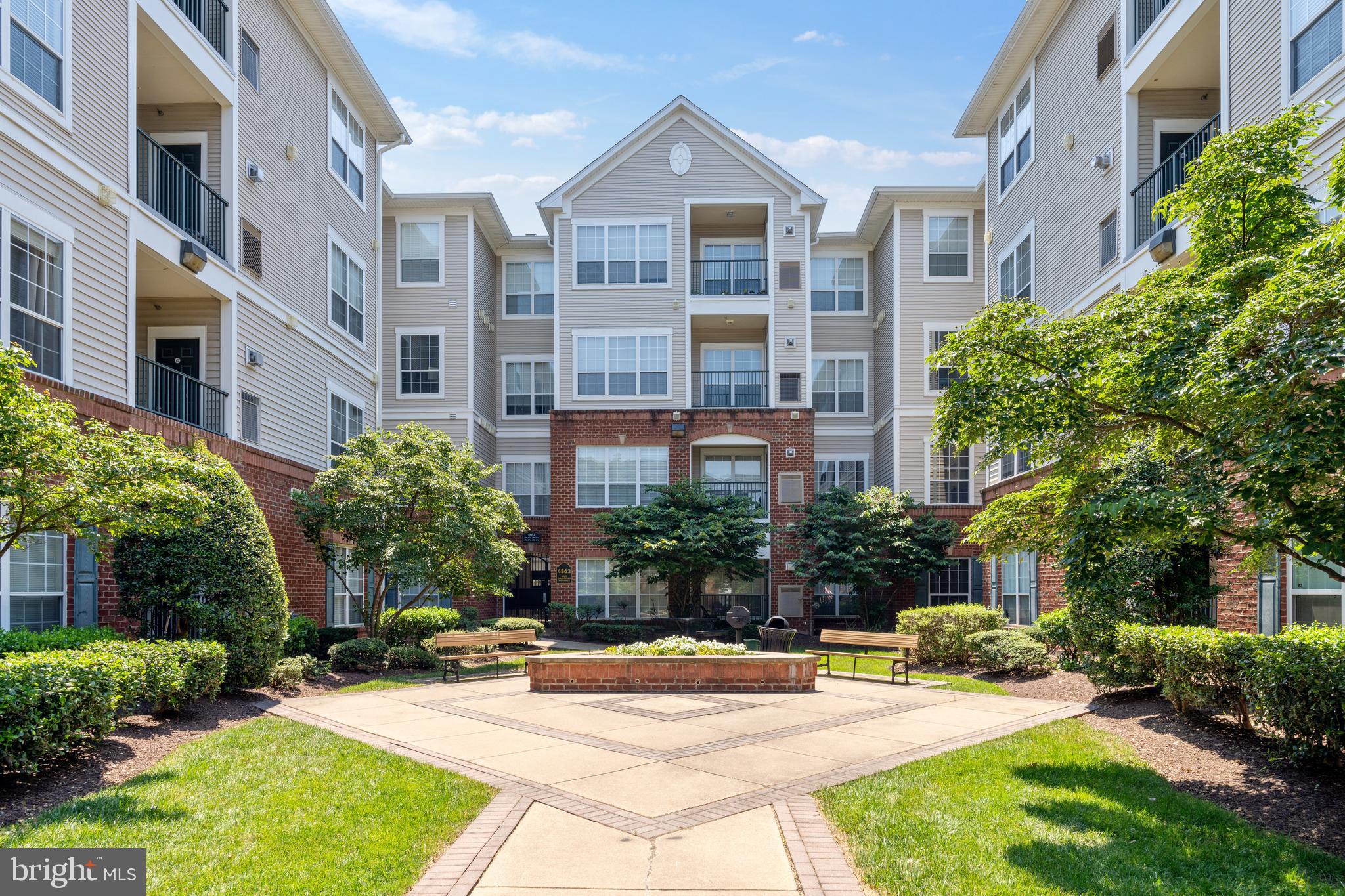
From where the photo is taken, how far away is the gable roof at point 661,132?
1158 inches

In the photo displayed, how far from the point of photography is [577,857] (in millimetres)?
5910

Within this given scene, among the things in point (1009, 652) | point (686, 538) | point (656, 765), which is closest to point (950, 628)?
point (1009, 652)

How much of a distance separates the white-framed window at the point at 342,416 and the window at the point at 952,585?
17365mm

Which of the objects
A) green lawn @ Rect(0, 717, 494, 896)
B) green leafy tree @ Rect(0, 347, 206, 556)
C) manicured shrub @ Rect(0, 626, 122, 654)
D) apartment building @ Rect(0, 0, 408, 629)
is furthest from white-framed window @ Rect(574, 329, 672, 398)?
green lawn @ Rect(0, 717, 494, 896)

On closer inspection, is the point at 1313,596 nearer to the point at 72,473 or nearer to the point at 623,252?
the point at 72,473

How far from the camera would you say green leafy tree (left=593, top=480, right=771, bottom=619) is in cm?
2517

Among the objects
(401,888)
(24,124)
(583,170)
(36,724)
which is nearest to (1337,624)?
(401,888)

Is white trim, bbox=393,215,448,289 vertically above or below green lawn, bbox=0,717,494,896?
above

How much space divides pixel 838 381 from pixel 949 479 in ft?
17.6

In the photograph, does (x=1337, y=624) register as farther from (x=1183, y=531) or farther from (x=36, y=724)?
(x=36, y=724)

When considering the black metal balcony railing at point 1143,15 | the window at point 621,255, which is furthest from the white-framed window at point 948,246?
the black metal balcony railing at point 1143,15

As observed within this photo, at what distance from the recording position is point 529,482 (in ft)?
106

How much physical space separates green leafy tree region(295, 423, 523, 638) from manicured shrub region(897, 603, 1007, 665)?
837 centimetres

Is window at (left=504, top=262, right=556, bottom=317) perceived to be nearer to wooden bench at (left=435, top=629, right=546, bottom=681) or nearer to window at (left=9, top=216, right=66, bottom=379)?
wooden bench at (left=435, top=629, right=546, bottom=681)
